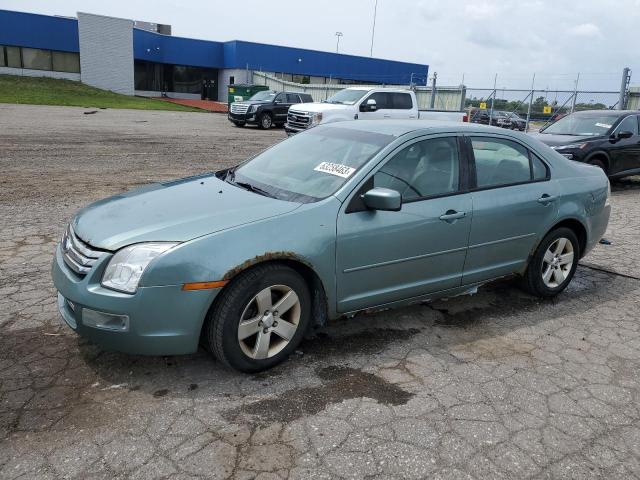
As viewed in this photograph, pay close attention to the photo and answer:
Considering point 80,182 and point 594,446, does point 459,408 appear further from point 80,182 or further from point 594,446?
point 80,182

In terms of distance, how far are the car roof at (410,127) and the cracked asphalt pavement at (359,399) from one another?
4.99 ft

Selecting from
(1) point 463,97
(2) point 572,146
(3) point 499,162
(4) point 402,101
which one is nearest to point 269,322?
(3) point 499,162

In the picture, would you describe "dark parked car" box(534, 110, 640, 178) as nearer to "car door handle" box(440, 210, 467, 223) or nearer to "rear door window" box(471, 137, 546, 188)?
"rear door window" box(471, 137, 546, 188)

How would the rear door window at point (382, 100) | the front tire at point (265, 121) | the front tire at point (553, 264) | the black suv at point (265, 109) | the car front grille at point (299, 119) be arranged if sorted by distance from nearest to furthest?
the front tire at point (553, 264) → the rear door window at point (382, 100) → the car front grille at point (299, 119) → the black suv at point (265, 109) → the front tire at point (265, 121)

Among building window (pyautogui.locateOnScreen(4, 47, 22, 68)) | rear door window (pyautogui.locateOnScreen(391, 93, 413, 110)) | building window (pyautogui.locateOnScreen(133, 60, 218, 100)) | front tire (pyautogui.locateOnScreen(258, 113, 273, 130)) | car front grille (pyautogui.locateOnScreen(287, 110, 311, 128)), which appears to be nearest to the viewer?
rear door window (pyautogui.locateOnScreen(391, 93, 413, 110))

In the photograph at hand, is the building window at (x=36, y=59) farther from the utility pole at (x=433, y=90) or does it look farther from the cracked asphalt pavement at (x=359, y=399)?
the cracked asphalt pavement at (x=359, y=399)

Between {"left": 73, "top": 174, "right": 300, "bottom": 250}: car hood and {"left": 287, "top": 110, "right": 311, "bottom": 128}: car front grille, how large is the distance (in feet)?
48.2

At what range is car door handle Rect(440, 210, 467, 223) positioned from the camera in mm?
4078

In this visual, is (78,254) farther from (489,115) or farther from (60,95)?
A: (60,95)

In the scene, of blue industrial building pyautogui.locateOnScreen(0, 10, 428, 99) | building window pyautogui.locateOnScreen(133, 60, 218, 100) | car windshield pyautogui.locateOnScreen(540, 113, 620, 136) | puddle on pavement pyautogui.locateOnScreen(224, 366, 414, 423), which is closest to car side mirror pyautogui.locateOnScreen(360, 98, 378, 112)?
car windshield pyautogui.locateOnScreen(540, 113, 620, 136)

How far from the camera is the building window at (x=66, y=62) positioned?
45.7m

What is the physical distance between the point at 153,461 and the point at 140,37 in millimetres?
52086

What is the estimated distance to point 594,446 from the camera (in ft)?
9.65

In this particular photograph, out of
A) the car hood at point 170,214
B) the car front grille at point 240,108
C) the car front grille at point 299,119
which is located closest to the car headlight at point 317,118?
the car front grille at point 299,119
